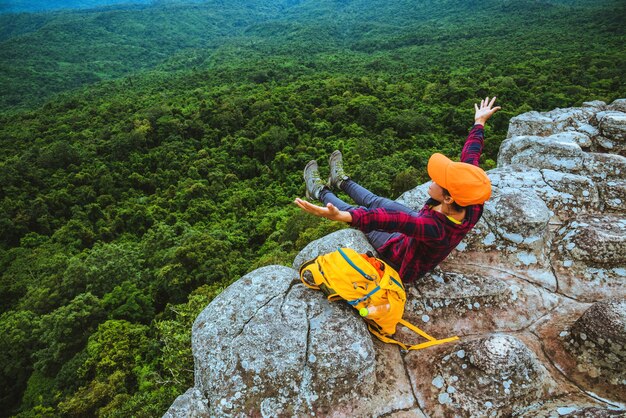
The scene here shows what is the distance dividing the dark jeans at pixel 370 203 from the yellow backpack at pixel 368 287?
1.01 meters

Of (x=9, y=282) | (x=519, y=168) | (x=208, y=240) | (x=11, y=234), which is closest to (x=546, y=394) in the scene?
(x=519, y=168)

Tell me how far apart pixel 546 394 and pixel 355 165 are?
3017cm

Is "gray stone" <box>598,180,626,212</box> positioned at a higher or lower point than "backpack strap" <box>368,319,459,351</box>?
higher

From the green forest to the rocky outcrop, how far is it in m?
2.99

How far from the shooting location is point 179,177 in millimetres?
37250

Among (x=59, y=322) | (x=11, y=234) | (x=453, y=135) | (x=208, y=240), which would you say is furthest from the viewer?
(x=453, y=135)

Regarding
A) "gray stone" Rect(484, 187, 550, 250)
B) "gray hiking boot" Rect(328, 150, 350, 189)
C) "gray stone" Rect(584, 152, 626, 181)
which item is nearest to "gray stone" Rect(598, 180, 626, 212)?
"gray stone" Rect(584, 152, 626, 181)

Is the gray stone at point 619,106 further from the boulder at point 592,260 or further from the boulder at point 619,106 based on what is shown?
the boulder at point 592,260

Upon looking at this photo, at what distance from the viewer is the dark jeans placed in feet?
16.8

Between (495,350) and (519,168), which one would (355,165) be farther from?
(495,350)

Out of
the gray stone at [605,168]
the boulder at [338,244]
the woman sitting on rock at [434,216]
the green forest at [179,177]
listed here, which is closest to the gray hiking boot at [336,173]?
the boulder at [338,244]

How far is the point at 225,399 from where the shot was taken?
3768mm

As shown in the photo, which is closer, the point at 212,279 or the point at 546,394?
the point at 546,394

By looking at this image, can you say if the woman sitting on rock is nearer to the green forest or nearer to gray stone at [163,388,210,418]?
gray stone at [163,388,210,418]
